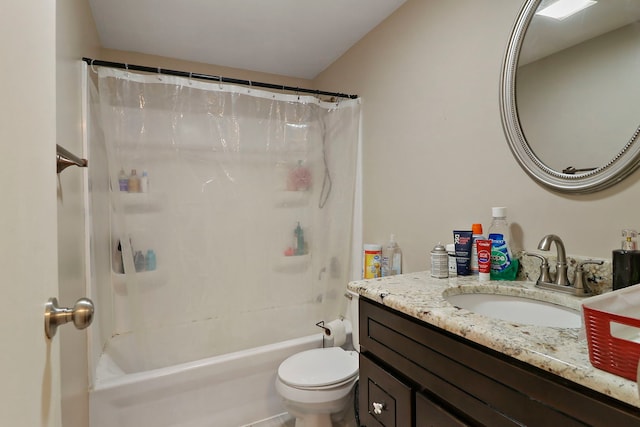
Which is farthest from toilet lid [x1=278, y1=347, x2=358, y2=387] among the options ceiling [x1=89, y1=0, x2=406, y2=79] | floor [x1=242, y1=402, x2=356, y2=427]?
ceiling [x1=89, y1=0, x2=406, y2=79]

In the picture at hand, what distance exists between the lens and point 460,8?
140cm

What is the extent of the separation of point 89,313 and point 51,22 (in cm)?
63

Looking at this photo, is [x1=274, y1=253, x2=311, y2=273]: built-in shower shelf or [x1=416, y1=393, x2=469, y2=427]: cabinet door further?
[x1=274, y1=253, x2=311, y2=273]: built-in shower shelf

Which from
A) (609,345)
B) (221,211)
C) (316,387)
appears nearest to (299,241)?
(221,211)

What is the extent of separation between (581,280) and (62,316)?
1352 millimetres

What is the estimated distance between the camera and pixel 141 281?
6.11 feet

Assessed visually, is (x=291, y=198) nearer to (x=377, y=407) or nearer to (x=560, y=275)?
(x=377, y=407)

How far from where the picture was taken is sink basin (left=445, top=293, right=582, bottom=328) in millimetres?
924

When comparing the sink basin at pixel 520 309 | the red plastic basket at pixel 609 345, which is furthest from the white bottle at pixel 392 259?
the red plastic basket at pixel 609 345

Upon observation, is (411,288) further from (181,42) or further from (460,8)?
(181,42)

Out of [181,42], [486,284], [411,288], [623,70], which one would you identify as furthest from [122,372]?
[623,70]

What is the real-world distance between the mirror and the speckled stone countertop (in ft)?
1.38

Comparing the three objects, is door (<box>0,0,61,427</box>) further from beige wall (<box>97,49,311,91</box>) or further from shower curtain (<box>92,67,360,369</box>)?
beige wall (<box>97,49,311,91</box>)

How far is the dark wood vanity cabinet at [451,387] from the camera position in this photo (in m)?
0.55
